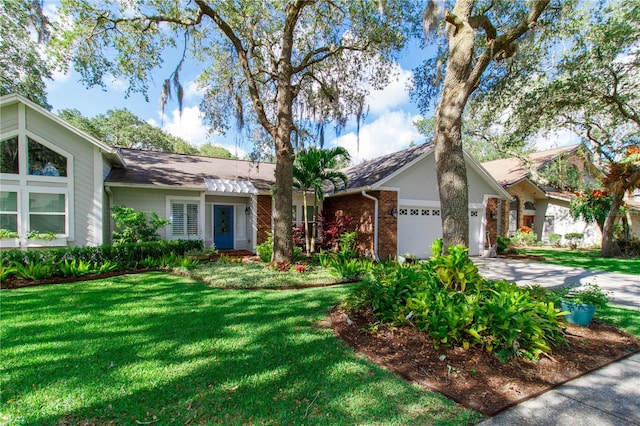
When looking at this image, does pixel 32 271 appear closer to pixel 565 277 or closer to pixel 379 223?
pixel 379 223

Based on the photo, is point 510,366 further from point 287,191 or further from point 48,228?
point 48,228

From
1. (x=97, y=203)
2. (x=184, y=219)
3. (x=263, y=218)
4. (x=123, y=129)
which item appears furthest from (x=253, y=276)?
(x=123, y=129)

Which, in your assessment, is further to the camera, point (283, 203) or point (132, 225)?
point (132, 225)

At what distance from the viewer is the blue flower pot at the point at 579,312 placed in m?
4.39

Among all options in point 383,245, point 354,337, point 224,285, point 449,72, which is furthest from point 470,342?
point 383,245

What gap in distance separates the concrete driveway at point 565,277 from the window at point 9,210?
43.9 feet

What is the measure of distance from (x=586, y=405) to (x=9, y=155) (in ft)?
45.7

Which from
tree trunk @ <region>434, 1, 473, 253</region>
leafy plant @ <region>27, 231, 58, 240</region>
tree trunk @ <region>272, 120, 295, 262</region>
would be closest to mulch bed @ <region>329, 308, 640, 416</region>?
tree trunk @ <region>434, 1, 473, 253</region>

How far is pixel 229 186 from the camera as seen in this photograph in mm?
12008

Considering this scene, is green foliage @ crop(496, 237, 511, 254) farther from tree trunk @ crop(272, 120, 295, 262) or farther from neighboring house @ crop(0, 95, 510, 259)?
tree trunk @ crop(272, 120, 295, 262)

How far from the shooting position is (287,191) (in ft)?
30.3

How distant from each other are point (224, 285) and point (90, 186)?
6.58 metres

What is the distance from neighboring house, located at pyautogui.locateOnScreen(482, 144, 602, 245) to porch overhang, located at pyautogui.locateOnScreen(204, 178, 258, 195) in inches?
644

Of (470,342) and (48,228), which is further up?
(48,228)
